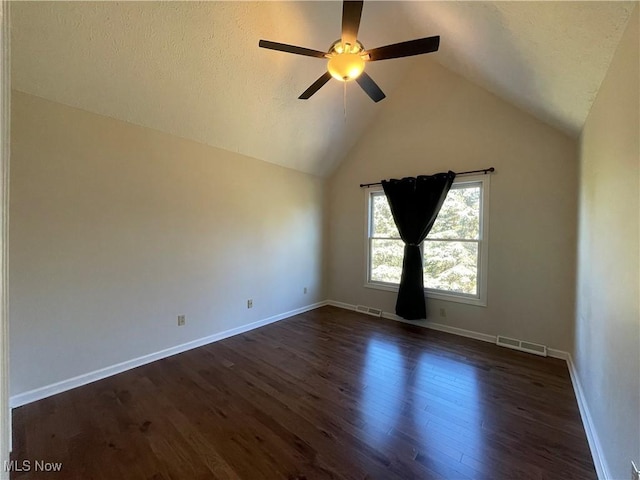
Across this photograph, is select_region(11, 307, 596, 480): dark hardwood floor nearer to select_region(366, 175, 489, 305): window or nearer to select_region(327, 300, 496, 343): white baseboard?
select_region(327, 300, 496, 343): white baseboard

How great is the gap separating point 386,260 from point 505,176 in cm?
201

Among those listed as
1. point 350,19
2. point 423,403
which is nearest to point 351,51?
point 350,19

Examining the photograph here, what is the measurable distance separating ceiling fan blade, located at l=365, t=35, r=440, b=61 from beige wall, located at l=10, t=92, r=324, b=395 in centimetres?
226

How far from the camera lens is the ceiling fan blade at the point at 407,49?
1.76 m

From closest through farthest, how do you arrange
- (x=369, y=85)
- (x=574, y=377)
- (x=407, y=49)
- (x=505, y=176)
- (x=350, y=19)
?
(x=350, y=19), (x=407, y=49), (x=369, y=85), (x=574, y=377), (x=505, y=176)

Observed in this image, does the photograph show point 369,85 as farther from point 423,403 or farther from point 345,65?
point 423,403

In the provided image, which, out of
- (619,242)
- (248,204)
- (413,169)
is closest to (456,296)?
(413,169)

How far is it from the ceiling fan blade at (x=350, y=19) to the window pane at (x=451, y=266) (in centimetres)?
290

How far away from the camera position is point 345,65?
1921 mm

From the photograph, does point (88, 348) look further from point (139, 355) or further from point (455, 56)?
point (455, 56)

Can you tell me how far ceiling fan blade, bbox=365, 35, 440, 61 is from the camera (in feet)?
5.77

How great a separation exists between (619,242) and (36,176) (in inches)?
158

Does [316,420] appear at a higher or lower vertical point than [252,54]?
→ lower

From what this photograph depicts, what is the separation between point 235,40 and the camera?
2.47m
